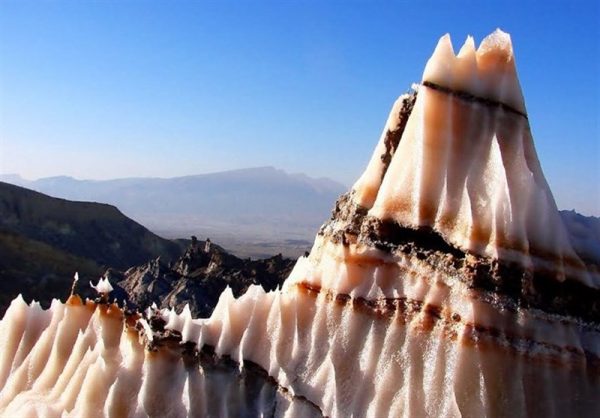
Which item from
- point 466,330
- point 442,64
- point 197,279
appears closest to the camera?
point 466,330

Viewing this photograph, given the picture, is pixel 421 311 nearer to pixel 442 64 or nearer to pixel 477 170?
pixel 477 170

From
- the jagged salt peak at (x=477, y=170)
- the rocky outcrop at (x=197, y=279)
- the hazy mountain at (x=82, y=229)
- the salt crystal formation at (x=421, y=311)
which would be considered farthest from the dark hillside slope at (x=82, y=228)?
the jagged salt peak at (x=477, y=170)

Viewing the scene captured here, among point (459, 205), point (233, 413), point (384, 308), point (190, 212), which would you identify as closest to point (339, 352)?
point (384, 308)

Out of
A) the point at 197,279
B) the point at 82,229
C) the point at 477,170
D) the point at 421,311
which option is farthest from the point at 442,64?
the point at 82,229

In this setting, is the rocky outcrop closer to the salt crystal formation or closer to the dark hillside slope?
the salt crystal formation

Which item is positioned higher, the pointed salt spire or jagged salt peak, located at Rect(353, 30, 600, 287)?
the pointed salt spire

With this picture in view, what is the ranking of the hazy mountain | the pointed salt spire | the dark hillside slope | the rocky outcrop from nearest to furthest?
the pointed salt spire → the rocky outcrop → the hazy mountain → the dark hillside slope

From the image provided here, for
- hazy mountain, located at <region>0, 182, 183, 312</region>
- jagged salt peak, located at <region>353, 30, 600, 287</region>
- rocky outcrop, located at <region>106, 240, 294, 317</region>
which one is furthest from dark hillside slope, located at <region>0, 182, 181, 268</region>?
jagged salt peak, located at <region>353, 30, 600, 287</region>
